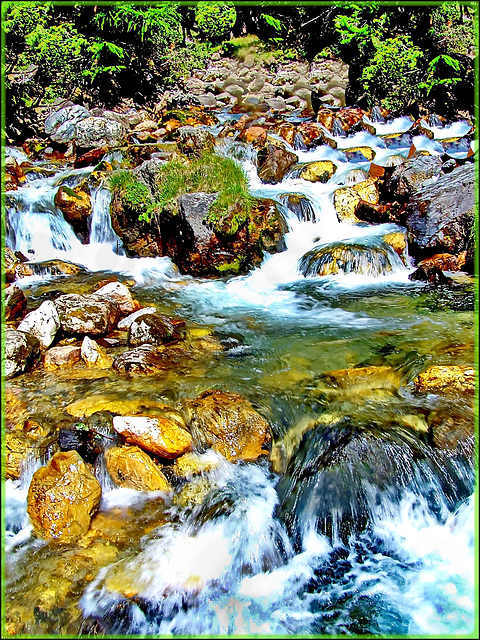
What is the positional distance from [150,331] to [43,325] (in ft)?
4.26

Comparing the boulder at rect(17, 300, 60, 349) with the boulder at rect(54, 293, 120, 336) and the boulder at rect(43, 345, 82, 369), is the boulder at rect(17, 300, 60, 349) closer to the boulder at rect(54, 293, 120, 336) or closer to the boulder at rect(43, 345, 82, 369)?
the boulder at rect(54, 293, 120, 336)

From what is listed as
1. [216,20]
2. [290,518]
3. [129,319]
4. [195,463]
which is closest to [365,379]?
[290,518]

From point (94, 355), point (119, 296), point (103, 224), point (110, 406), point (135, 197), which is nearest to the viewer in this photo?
point (110, 406)

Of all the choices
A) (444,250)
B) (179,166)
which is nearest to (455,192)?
(444,250)

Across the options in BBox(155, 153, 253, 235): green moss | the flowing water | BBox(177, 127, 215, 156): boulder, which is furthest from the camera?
BBox(177, 127, 215, 156): boulder

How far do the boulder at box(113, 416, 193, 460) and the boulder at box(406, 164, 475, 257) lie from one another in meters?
6.72

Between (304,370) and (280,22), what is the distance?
23.1m

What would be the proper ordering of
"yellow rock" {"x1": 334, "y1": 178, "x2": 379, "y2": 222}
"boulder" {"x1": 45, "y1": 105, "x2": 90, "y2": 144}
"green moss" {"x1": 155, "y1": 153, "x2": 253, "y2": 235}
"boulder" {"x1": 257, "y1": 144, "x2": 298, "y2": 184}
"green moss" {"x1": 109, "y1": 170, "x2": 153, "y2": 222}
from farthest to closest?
1. "boulder" {"x1": 45, "y1": 105, "x2": 90, "y2": 144}
2. "boulder" {"x1": 257, "y1": 144, "x2": 298, "y2": 184}
3. "yellow rock" {"x1": 334, "y1": 178, "x2": 379, "y2": 222}
4. "green moss" {"x1": 109, "y1": 170, "x2": 153, "y2": 222}
5. "green moss" {"x1": 155, "y1": 153, "x2": 253, "y2": 235}

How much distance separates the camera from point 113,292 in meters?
6.32

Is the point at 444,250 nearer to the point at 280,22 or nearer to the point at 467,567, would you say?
the point at 467,567

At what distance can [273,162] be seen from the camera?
11836 millimetres

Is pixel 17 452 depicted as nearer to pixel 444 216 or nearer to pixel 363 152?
pixel 444 216

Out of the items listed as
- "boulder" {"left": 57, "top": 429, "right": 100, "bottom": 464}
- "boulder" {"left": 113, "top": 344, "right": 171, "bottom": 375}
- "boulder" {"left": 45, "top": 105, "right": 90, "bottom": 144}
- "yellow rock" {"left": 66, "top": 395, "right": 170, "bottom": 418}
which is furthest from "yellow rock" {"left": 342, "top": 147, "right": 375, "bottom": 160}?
"boulder" {"left": 57, "top": 429, "right": 100, "bottom": 464}

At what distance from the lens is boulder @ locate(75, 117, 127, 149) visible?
13.7 m
